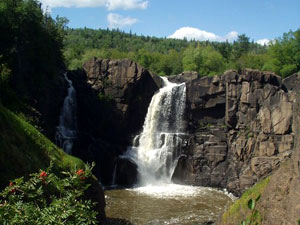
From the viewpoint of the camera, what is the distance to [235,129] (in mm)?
33375

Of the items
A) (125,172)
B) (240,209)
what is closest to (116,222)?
(240,209)

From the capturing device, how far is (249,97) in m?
32.7

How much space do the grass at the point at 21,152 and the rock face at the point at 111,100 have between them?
1673cm

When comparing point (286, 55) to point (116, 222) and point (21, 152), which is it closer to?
point (116, 222)

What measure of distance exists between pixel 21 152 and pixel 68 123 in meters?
19.6

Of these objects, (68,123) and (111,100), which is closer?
(68,123)

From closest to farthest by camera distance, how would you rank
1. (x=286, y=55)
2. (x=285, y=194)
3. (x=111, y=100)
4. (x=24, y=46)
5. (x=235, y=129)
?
1. (x=285, y=194)
2. (x=24, y=46)
3. (x=235, y=129)
4. (x=111, y=100)
5. (x=286, y=55)

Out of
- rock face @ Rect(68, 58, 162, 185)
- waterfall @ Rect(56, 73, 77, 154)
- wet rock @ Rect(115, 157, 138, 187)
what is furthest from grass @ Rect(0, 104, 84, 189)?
rock face @ Rect(68, 58, 162, 185)

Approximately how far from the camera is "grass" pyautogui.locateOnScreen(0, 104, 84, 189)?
1282 cm

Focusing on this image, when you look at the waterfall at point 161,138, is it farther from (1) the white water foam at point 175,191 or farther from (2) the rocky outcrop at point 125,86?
(1) the white water foam at point 175,191

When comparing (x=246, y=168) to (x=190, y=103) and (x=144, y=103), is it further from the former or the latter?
(x=144, y=103)

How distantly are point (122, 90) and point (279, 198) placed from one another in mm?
28462

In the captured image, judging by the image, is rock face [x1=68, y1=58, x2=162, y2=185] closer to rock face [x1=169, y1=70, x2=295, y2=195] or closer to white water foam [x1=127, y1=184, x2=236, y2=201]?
rock face [x1=169, y1=70, x2=295, y2=195]

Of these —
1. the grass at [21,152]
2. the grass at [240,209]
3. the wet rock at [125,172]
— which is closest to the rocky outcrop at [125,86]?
the wet rock at [125,172]
